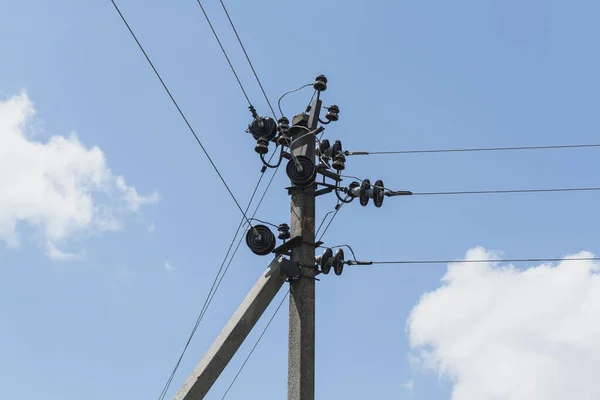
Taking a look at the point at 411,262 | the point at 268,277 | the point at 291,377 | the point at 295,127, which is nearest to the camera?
the point at 291,377

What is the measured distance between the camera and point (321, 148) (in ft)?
38.3

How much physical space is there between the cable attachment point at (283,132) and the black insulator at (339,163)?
68 cm

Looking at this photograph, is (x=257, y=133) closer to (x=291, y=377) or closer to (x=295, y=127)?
(x=295, y=127)

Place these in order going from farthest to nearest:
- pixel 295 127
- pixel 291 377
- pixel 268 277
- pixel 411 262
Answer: pixel 411 262, pixel 295 127, pixel 268 277, pixel 291 377

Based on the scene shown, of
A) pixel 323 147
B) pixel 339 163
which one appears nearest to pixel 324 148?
pixel 323 147

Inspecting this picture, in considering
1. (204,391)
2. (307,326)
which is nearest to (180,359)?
(204,391)

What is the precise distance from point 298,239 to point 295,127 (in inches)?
67.3

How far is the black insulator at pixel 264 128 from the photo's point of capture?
457 inches

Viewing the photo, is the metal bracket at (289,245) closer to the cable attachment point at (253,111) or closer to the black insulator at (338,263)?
the black insulator at (338,263)

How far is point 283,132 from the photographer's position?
11.5 metres

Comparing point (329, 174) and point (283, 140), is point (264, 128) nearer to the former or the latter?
point (283, 140)

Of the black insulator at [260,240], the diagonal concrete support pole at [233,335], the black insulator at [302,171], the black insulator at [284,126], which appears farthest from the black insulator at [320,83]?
the diagonal concrete support pole at [233,335]

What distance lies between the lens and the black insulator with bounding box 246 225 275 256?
1103cm

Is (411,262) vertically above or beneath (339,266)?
above
